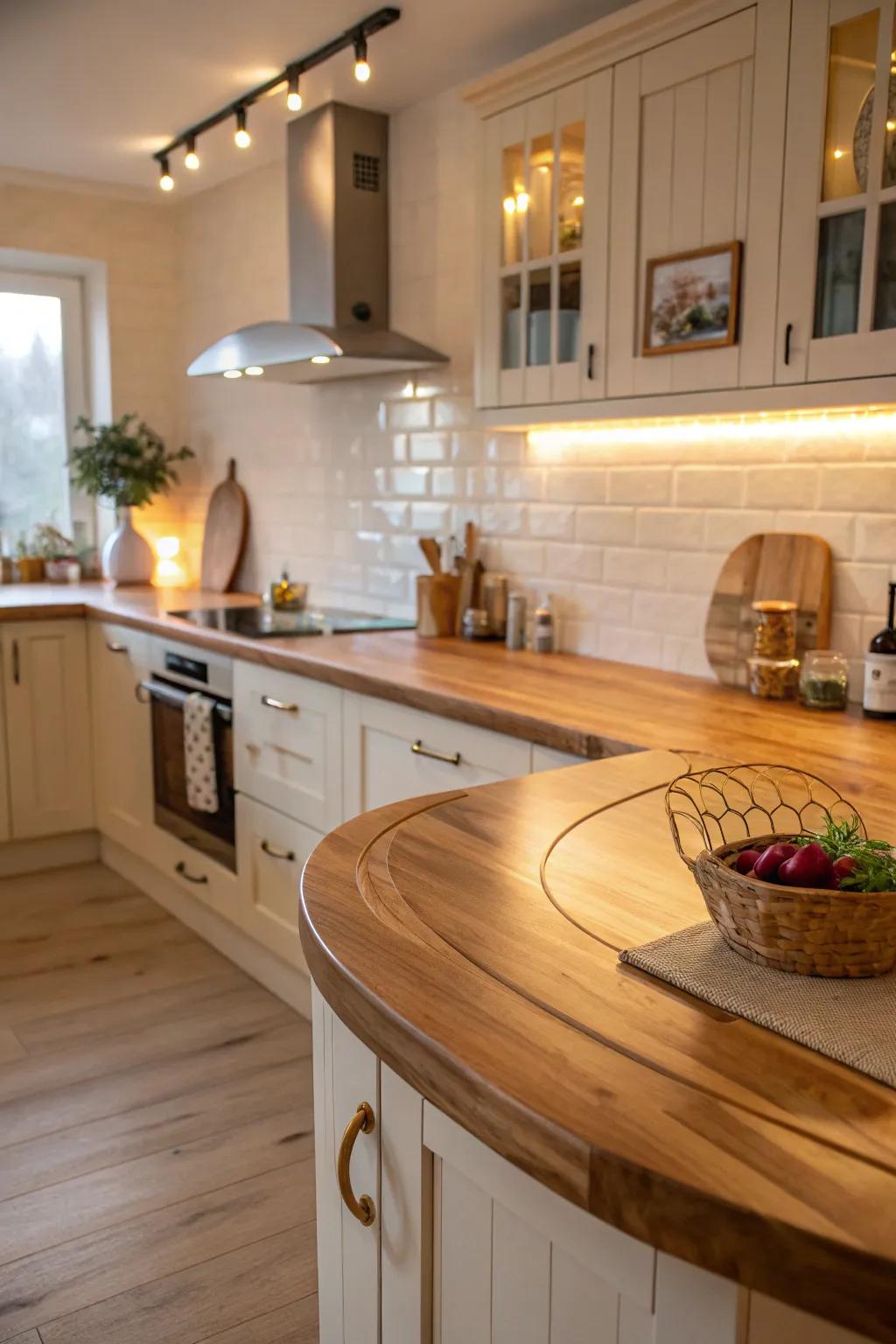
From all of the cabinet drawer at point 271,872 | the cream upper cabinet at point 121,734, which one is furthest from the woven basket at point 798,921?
the cream upper cabinet at point 121,734

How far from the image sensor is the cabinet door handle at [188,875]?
3232 millimetres

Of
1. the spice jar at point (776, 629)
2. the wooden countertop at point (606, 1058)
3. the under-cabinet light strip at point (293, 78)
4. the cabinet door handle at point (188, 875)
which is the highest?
the under-cabinet light strip at point (293, 78)

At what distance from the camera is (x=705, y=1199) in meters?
0.65

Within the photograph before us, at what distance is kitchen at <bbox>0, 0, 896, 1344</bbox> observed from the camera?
810mm

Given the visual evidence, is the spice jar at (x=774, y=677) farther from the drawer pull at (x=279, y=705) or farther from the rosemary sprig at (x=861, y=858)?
the rosemary sprig at (x=861, y=858)

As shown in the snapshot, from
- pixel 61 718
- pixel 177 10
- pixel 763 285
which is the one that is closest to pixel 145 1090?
pixel 61 718

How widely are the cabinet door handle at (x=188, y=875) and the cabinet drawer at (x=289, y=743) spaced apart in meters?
0.38

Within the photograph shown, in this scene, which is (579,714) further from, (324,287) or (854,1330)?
(324,287)

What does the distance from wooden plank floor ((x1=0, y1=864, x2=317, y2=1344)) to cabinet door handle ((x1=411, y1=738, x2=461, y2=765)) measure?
824 mm

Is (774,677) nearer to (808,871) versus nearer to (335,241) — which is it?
(808,871)

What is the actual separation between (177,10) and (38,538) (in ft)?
8.25

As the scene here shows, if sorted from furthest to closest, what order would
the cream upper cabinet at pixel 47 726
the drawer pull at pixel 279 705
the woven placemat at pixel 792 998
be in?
the cream upper cabinet at pixel 47 726 < the drawer pull at pixel 279 705 < the woven placemat at pixel 792 998

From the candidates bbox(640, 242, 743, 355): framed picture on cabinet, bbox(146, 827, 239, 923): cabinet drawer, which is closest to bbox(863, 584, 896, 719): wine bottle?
bbox(640, 242, 743, 355): framed picture on cabinet

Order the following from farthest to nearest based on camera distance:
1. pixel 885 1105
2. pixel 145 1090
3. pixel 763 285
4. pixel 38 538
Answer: pixel 38 538, pixel 145 1090, pixel 763 285, pixel 885 1105
